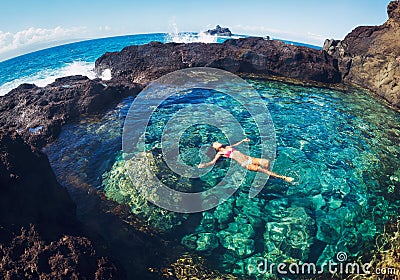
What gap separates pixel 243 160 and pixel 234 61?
9639 millimetres

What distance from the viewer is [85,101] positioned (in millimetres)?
10547

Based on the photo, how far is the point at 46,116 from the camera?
970 centimetres

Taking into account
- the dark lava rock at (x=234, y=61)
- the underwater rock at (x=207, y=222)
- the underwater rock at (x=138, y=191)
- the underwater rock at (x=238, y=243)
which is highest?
the dark lava rock at (x=234, y=61)

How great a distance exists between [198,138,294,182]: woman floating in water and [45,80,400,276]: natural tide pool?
224mm

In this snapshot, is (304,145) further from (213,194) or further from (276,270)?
(276,270)

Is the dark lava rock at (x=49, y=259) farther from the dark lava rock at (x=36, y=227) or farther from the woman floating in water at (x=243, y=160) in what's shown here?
the woman floating in water at (x=243, y=160)

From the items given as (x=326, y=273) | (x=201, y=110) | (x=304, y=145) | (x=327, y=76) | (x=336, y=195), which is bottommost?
(x=326, y=273)

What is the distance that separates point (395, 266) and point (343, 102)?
9712mm

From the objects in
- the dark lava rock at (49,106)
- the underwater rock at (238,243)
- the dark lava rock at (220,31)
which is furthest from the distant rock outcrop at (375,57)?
the dark lava rock at (220,31)

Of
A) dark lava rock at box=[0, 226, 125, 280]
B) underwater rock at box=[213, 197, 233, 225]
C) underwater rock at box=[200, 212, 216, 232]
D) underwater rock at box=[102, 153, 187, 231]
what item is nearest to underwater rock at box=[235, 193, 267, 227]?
underwater rock at box=[213, 197, 233, 225]

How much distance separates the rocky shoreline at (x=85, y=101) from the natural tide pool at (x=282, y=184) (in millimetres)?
1143

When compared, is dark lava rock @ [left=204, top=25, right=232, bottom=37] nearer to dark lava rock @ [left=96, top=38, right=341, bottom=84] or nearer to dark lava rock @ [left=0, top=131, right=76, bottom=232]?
dark lava rock @ [left=96, top=38, right=341, bottom=84]

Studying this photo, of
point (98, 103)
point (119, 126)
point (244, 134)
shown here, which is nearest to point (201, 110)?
point (244, 134)

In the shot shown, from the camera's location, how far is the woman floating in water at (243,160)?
7.13 meters
